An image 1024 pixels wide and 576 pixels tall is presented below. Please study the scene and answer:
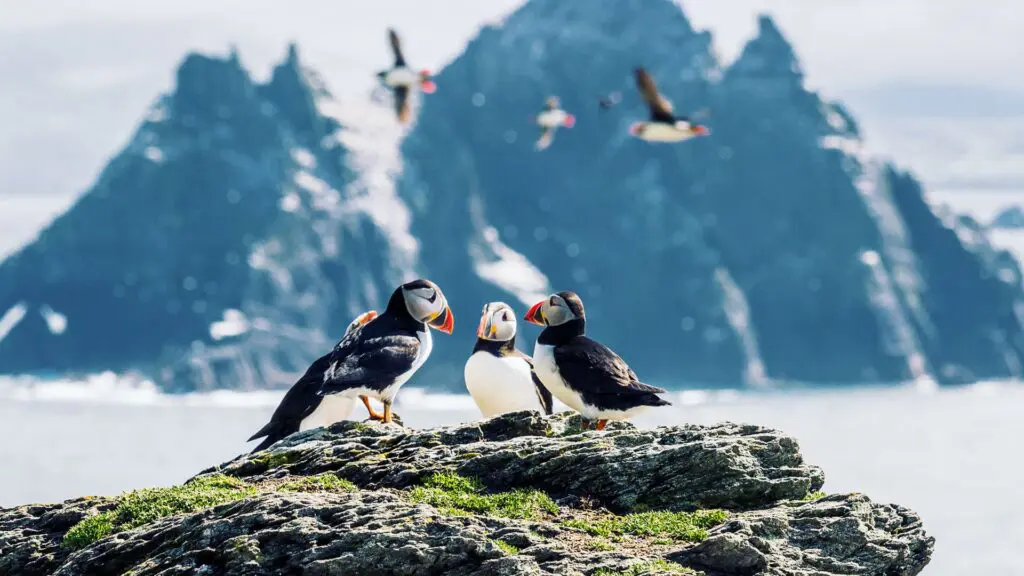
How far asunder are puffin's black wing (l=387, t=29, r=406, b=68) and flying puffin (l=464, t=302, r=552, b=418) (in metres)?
19.2

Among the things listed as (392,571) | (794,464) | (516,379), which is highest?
(516,379)

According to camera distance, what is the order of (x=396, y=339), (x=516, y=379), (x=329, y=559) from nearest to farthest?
(x=329, y=559) < (x=396, y=339) < (x=516, y=379)

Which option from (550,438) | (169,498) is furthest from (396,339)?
(169,498)

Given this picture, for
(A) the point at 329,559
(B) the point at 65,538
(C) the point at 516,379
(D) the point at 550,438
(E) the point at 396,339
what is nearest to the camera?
Answer: (A) the point at 329,559

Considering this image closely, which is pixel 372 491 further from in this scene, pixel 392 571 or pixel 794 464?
pixel 794 464

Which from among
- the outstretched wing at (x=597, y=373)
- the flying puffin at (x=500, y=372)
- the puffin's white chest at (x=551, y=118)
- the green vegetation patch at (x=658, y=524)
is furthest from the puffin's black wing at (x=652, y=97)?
the green vegetation patch at (x=658, y=524)

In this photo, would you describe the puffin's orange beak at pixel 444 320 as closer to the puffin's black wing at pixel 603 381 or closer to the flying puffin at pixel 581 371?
the flying puffin at pixel 581 371

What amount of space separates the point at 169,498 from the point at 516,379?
21.9 feet

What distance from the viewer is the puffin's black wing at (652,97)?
35.7 meters

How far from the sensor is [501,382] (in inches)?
848

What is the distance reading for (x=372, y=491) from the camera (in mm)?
16453

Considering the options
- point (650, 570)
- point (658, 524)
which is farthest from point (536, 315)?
point (650, 570)

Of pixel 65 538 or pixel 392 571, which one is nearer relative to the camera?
pixel 392 571

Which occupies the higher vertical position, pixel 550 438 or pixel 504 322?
pixel 504 322
